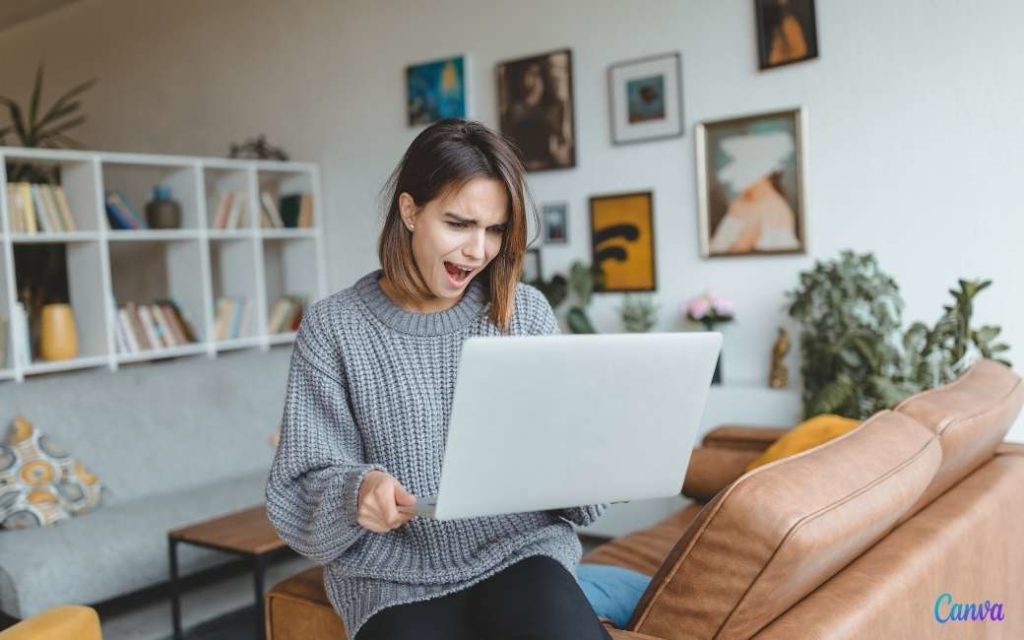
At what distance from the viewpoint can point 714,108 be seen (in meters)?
3.83

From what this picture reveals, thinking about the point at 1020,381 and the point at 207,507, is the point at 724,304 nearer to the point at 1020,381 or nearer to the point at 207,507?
the point at 1020,381

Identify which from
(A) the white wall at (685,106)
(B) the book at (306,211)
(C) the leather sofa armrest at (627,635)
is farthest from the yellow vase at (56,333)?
(C) the leather sofa armrest at (627,635)

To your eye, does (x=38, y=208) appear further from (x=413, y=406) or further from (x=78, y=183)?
(x=413, y=406)

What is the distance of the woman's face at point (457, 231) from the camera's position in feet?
4.95

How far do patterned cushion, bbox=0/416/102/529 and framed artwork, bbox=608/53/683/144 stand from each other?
246 centimetres

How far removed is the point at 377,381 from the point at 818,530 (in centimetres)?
69

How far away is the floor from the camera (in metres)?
3.22

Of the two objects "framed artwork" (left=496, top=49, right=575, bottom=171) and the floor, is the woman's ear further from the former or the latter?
"framed artwork" (left=496, top=49, right=575, bottom=171)

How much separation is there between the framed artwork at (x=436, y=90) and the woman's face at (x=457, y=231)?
120 inches

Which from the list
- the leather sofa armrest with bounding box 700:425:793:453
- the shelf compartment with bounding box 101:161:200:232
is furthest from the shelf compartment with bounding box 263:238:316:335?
the leather sofa armrest with bounding box 700:425:793:453

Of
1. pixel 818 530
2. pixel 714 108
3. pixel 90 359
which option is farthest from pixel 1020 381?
pixel 90 359

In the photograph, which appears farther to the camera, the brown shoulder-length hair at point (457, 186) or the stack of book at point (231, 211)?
the stack of book at point (231, 211)

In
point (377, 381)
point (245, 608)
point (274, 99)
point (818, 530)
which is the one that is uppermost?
point (274, 99)

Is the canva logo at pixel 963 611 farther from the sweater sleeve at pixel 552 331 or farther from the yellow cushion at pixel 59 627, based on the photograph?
the yellow cushion at pixel 59 627
